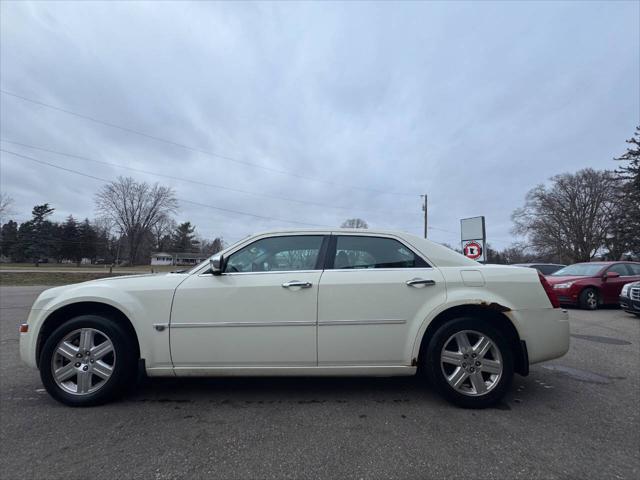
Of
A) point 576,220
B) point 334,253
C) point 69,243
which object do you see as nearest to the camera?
point 334,253

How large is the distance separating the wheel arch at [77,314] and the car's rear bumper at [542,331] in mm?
3435

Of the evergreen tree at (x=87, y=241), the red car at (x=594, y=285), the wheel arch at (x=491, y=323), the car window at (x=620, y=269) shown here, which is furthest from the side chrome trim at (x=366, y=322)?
the evergreen tree at (x=87, y=241)

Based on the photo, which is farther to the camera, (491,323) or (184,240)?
(184,240)

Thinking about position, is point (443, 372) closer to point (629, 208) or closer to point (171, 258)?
point (629, 208)

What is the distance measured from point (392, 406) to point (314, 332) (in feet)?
2.99

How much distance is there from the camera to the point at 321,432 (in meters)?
2.51

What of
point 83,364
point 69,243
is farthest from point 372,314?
point 69,243

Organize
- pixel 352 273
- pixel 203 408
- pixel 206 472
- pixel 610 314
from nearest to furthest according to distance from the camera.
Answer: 1. pixel 206 472
2. pixel 203 408
3. pixel 352 273
4. pixel 610 314

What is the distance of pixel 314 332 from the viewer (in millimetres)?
2973

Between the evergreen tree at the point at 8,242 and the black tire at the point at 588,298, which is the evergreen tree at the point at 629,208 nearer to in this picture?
the black tire at the point at 588,298

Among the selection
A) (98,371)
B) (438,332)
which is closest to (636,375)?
(438,332)

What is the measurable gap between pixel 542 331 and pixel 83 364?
4070 mm

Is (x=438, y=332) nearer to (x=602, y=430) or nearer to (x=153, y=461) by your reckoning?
(x=602, y=430)

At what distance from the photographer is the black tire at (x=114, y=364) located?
9.71 feet
